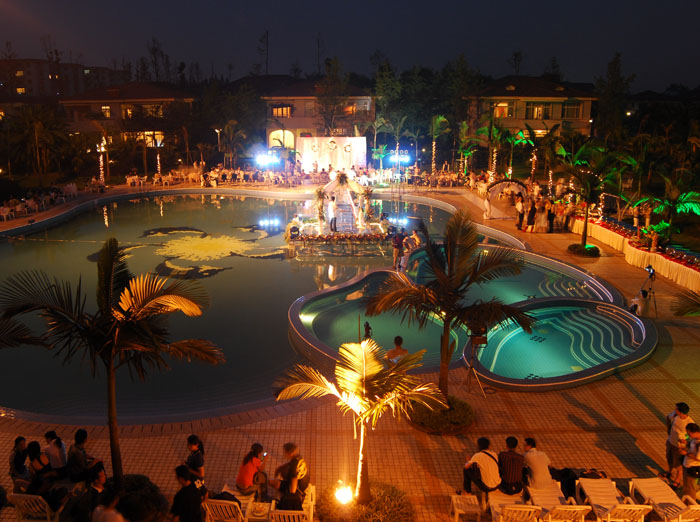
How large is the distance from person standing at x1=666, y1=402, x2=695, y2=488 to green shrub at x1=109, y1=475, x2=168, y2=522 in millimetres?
5727

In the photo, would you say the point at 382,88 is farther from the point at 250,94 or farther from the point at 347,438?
the point at 347,438

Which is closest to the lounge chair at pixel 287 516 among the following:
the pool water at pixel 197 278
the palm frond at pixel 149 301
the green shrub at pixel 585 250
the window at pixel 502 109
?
the palm frond at pixel 149 301

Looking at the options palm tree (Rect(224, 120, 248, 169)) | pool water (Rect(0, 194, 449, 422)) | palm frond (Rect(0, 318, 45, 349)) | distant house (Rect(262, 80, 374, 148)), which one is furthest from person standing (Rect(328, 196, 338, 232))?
distant house (Rect(262, 80, 374, 148))

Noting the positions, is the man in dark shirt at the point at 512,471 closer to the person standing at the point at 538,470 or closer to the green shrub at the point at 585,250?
the person standing at the point at 538,470

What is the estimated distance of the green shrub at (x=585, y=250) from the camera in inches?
673

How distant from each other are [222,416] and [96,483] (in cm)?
244

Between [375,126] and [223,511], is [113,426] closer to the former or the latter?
[223,511]

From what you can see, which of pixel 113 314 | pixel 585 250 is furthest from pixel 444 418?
pixel 585 250

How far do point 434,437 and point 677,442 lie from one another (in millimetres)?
2880

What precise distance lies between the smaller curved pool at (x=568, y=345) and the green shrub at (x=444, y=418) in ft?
4.28

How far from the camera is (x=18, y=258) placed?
18328 millimetres

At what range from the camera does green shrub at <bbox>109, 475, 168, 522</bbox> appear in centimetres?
549

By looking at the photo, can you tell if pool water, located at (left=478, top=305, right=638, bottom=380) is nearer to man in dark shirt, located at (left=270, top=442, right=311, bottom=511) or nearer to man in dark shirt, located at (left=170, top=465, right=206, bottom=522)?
man in dark shirt, located at (left=270, top=442, right=311, bottom=511)

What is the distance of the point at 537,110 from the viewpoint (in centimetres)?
4544
